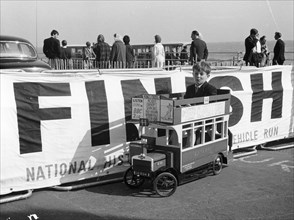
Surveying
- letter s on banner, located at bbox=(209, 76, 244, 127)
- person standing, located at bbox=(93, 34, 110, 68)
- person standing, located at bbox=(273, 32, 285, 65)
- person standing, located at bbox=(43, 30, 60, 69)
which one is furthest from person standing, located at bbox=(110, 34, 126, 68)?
person standing, located at bbox=(273, 32, 285, 65)

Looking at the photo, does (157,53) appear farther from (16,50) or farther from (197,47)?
(16,50)

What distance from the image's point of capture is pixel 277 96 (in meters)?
10.4

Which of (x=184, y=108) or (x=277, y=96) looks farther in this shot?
(x=277, y=96)

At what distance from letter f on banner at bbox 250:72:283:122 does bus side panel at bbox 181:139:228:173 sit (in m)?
2.38

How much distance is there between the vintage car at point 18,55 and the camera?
1127 centimetres

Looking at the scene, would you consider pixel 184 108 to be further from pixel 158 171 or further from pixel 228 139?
pixel 228 139

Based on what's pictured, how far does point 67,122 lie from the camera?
23.3 feet

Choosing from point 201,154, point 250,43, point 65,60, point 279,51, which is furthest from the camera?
point 279,51

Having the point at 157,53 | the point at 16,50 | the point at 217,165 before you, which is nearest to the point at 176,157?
the point at 217,165

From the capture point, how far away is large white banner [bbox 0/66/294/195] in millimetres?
6551

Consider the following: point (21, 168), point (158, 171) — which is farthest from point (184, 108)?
point (21, 168)

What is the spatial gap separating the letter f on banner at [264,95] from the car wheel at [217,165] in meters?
2.48

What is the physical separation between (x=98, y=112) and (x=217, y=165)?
236 cm

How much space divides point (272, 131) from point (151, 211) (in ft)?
18.0
